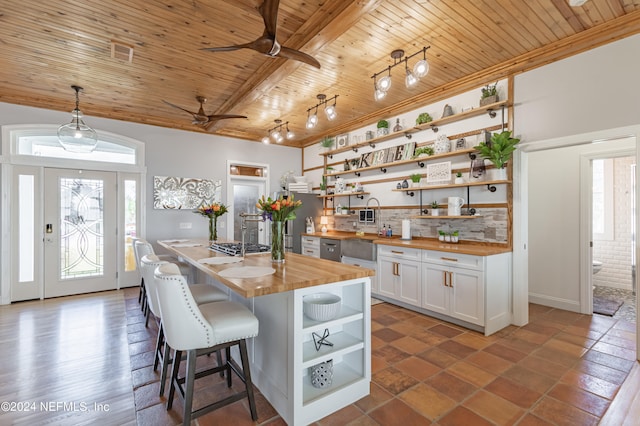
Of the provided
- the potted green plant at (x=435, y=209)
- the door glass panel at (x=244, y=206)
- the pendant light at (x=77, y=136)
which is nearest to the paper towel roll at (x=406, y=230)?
the potted green plant at (x=435, y=209)

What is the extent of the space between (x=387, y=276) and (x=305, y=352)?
2395 millimetres

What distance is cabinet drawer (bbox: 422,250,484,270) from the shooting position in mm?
3057

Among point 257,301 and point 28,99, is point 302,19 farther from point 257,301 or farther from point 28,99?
point 28,99

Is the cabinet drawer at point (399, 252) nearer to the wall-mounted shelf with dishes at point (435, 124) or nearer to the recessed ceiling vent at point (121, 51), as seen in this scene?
the wall-mounted shelf with dishes at point (435, 124)

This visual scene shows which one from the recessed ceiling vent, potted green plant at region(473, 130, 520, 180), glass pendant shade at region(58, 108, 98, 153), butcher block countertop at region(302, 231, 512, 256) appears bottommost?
butcher block countertop at region(302, 231, 512, 256)

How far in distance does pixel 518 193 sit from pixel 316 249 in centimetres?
327

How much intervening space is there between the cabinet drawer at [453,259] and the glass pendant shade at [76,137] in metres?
4.82

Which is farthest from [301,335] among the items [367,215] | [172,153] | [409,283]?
[172,153]

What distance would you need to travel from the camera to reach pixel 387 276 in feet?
13.4

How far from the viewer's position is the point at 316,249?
17.8 feet

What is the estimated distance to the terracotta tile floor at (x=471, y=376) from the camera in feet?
6.06

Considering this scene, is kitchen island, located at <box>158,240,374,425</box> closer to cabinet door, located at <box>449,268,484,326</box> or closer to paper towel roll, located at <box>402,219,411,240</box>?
cabinet door, located at <box>449,268,484,326</box>

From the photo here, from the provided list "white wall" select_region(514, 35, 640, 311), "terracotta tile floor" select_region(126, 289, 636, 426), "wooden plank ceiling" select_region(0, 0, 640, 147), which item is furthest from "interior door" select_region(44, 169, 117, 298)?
"white wall" select_region(514, 35, 640, 311)

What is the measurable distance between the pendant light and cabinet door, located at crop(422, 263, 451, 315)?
4879mm
